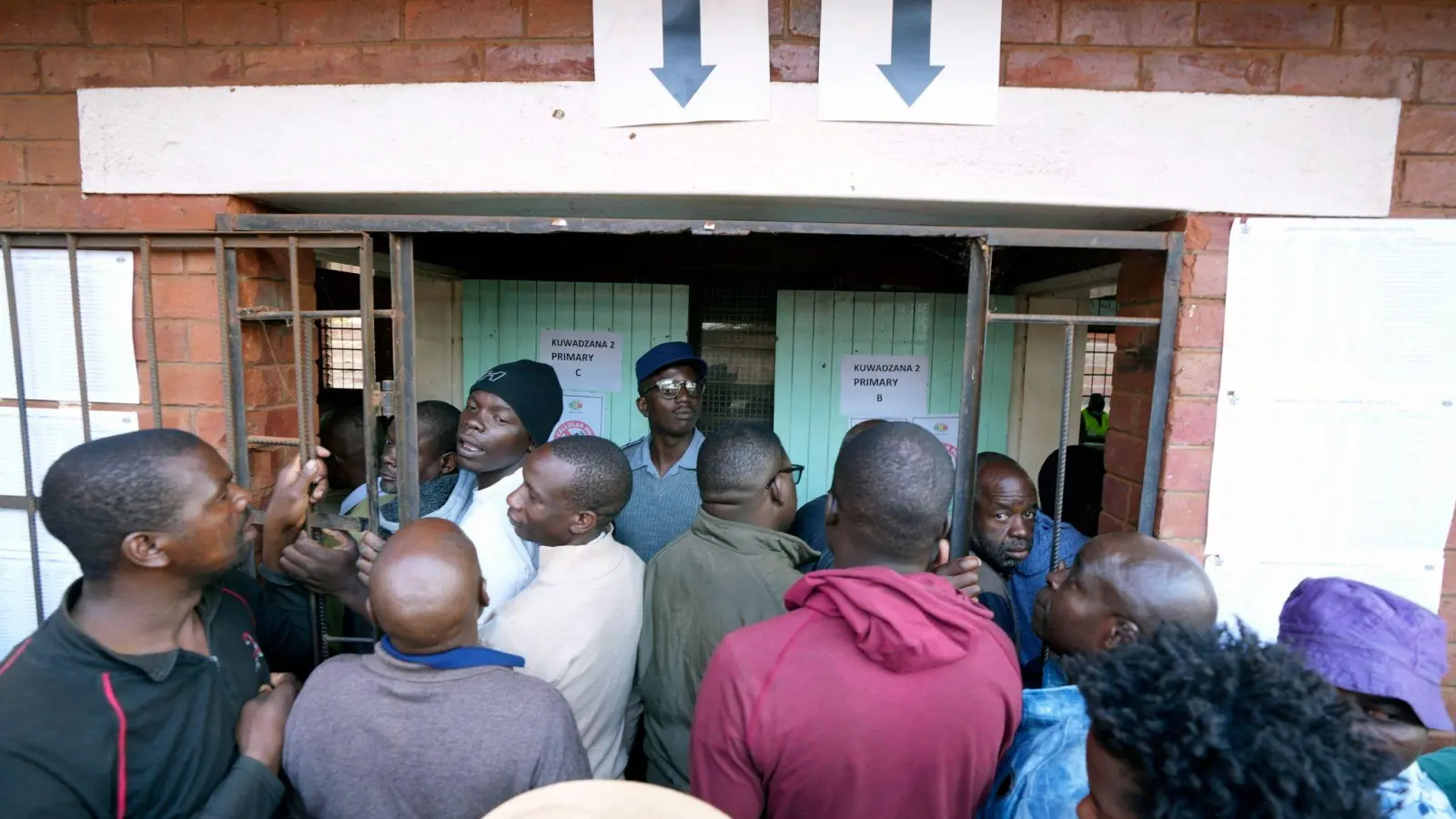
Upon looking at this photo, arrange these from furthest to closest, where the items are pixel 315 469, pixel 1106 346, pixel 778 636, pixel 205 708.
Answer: pixel 1106 346
pixel 315 469
pixel 205 708
pixel 778 636

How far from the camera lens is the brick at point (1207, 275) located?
1947 mm

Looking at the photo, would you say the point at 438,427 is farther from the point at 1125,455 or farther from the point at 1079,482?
the point at 1079,482

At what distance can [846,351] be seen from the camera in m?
3.66

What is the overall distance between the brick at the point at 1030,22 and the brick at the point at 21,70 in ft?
9.47

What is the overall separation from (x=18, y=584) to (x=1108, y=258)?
3917 millimetres

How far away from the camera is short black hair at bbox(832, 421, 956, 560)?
1.37 metres

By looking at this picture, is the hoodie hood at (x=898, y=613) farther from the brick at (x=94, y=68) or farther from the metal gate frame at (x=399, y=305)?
the brick at (x=94, y=68)

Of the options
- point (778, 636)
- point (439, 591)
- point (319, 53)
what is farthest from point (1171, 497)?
point (319, 53)

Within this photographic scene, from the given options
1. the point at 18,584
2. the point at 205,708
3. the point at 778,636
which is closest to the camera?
the point at 778,636

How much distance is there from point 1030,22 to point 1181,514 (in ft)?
4.92

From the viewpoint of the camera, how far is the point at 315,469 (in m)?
1.90

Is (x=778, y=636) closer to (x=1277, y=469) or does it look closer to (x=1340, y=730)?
(x=1340, y=730)

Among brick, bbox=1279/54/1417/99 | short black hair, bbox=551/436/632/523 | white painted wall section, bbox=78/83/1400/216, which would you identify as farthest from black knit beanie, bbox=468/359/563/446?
brick, bbox=1279/54/1417/99

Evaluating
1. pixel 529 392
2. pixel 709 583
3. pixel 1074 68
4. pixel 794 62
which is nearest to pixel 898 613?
pixel 709 583
